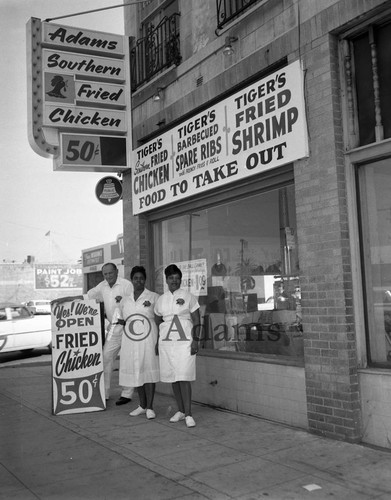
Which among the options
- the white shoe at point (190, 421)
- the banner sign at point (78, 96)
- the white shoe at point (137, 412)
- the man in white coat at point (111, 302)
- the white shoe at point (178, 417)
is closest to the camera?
the white shoe at point (190, 421)

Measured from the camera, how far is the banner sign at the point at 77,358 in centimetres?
678

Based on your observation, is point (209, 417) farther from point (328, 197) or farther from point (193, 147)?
point (193, 147)

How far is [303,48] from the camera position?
5648mm

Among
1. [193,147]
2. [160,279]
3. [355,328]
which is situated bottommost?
[355,328]

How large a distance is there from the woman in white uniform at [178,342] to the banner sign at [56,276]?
50.8m

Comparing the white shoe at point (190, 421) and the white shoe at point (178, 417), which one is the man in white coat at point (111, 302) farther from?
the white shoe at point (190, 421)

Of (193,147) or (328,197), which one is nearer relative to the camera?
(328,197)

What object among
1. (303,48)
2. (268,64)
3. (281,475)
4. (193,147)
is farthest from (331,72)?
(281,475)

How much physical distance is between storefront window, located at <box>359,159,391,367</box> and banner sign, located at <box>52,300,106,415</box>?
3.46 m

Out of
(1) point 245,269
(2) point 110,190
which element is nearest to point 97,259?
(2) point 110,190

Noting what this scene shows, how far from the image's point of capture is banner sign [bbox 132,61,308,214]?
5746 millimetres

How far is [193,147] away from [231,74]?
1.10m

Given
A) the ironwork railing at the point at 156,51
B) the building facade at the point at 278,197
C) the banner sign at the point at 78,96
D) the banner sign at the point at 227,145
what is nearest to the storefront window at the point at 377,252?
the building facade at the point at 278,197

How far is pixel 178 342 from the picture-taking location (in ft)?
20.1
